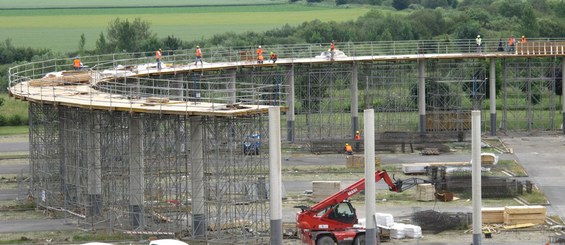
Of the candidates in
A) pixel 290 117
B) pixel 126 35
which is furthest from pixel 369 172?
pixel 126 35

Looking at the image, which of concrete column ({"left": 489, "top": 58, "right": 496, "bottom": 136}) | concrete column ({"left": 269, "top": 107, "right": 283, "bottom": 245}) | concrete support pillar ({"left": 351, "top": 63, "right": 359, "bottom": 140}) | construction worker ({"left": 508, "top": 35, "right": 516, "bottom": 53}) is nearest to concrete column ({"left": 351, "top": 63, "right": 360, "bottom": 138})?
→ concrete support pillar ({"left": 351, "top": 63, "right": 359, "bottom": 140})

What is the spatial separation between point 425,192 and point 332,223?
1312 cm

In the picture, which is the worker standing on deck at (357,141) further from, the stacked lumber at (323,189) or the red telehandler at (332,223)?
the red telehandler at (332,223)

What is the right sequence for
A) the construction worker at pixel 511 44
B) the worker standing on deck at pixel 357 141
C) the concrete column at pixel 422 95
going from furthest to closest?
1. the concrete column at pixel 422 95
2. the construction worker at pixel 511 44
3. the worker standing on deck at pixel 357 141

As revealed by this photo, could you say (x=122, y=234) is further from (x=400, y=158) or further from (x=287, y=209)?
(x=400, y=158)

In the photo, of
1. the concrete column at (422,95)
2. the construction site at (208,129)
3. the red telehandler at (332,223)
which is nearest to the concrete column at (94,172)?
the construction site at (208,129)

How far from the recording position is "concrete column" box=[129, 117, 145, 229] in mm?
64688

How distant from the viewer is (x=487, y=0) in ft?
611

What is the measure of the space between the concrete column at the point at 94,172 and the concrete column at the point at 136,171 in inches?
141

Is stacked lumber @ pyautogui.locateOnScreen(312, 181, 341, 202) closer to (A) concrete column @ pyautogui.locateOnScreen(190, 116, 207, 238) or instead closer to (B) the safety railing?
(B) the safety railing

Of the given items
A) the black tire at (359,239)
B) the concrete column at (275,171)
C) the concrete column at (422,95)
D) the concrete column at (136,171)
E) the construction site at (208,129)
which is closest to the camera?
the concrete column at (275,171)

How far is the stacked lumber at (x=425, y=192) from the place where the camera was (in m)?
72.8

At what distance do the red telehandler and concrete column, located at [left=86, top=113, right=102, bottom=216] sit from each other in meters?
11.8

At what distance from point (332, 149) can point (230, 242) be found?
107 feet
